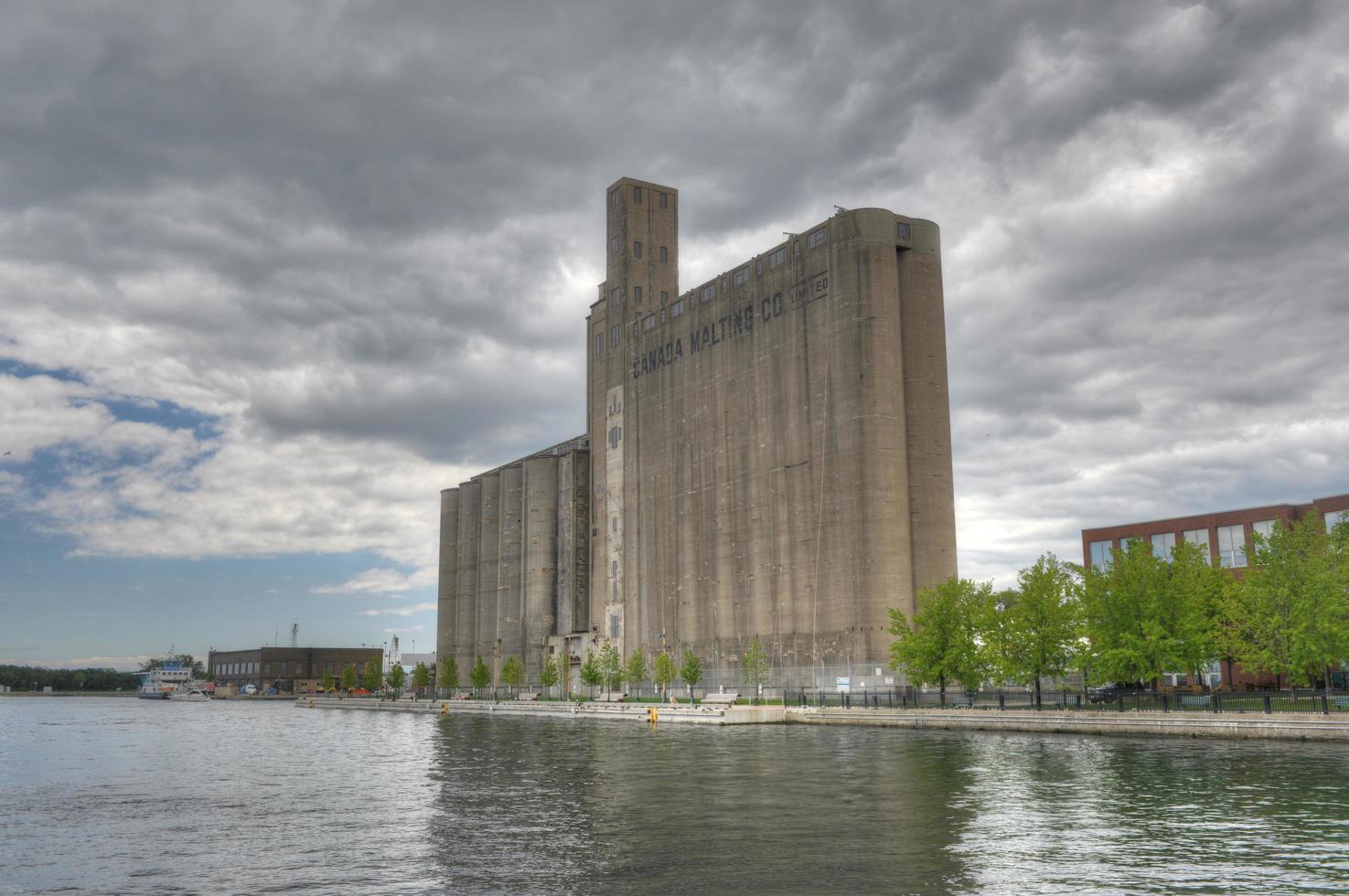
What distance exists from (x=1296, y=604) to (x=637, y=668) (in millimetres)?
82958

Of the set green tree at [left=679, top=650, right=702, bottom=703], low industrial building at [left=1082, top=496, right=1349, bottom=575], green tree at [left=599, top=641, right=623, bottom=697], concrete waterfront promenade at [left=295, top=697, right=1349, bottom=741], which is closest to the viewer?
concrete waterfront promenade at [left=295, top=697, right=1349, bottom=741]

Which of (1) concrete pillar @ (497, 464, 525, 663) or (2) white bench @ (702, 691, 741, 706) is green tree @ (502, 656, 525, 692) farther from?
(2) white bench @ (702, 691, 741, 706)

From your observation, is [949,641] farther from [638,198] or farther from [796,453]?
[638,198]

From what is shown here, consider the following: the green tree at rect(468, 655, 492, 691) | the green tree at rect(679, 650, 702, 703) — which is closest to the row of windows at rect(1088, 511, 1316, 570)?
the green tree at rect(679, 650, 702, 703)

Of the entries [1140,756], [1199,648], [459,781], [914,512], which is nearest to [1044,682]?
[914,512]

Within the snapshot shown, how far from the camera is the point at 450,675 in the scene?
181875 millimetres

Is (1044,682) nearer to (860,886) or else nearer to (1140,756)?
(1140,756)

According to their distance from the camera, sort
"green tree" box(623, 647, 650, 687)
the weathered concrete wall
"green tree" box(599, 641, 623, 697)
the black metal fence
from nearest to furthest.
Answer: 1. the black metal fence
2. the weathered concrete wall
3. "green tree" box(623, 647, 650, 687)
4. "green tree" box(599, 641, 623, 697)

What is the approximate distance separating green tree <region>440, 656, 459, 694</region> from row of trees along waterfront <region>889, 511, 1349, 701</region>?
377ft

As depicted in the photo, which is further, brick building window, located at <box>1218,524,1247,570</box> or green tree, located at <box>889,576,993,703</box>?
brick building window, located at <box>1218,524,1247,570</box>

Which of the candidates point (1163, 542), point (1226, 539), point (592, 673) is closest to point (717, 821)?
point (1226, 539)

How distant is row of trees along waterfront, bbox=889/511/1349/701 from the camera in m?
59.7

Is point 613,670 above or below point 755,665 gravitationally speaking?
below

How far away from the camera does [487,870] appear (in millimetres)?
24531
